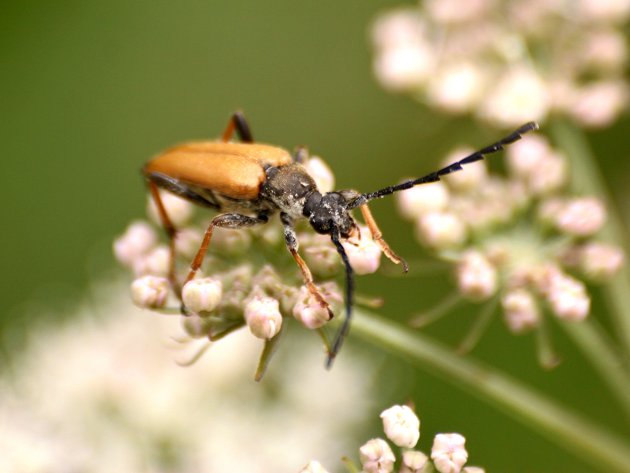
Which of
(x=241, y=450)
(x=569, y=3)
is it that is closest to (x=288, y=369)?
(x=241, y=450)

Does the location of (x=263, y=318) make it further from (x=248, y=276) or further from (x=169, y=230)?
(x=169, y=230)

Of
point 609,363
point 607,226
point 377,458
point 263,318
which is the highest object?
point 263,318

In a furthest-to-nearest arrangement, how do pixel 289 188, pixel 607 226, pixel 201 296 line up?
pixel 607 226 < pixel 289 188 < pixel 201 296

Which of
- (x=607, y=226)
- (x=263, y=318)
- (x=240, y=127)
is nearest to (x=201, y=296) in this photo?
(x=263, y=318)

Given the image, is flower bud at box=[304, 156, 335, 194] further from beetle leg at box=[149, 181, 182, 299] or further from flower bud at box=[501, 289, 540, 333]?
flower bud at box=[501, 289, 540, 333]

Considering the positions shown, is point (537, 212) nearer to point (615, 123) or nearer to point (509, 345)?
point (509, 345)

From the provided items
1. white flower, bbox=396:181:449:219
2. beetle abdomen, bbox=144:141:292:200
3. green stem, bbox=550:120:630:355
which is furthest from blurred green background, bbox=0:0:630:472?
beetle abdomen, bbox=144:141:292:200
